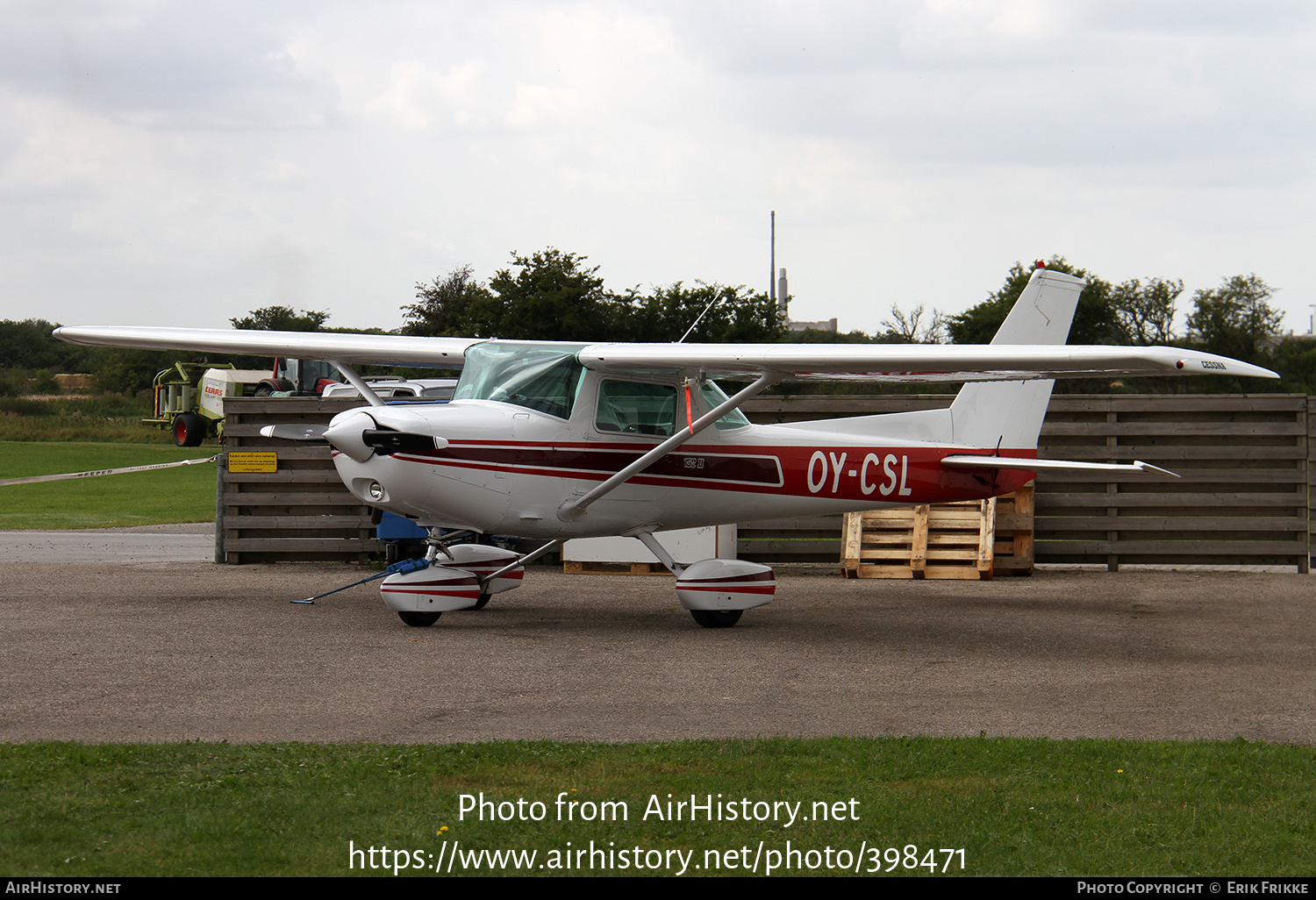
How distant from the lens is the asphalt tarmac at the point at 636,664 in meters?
6.61

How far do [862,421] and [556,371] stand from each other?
3132mm

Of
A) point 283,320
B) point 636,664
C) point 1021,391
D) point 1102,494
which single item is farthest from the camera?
point 283,320

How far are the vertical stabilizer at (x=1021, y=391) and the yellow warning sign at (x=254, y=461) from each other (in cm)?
835

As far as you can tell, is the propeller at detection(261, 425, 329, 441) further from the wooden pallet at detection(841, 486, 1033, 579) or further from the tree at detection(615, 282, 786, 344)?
the tree at detection(615, 282, 786, 344)

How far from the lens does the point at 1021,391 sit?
40.7 ft

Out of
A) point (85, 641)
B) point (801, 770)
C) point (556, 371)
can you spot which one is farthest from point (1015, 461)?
point (85, 641)

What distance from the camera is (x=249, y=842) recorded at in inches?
169

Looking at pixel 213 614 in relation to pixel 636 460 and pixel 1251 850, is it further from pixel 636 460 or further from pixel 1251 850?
pixel 1251 850

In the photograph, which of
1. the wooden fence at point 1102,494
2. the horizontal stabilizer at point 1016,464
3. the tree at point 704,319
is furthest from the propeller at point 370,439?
the tree at point 704,319

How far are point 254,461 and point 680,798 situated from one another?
11.8m

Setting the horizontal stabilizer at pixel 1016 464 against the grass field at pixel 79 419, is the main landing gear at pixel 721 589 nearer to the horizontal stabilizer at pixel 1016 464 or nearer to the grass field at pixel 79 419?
the horizontal stabilizer at pixel 1016 464

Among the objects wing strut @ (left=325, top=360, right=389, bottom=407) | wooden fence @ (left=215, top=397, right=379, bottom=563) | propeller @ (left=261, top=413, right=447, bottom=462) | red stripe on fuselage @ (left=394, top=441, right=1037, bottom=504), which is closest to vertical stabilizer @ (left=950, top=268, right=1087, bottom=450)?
red stripe on fuselage @ (left=394, top=441, right=1037, bottom=504)


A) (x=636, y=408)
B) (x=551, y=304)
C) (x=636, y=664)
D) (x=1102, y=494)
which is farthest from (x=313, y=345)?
(x=551, y=304)

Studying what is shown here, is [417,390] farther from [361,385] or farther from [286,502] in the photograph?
[361,385]
